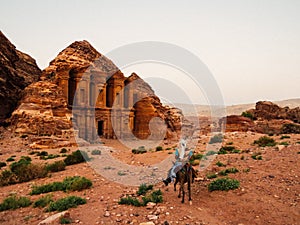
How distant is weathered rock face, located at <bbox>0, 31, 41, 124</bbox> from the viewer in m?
30.3

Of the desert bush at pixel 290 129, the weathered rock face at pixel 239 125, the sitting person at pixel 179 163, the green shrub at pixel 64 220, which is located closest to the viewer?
the green shrub at pixel 64 220

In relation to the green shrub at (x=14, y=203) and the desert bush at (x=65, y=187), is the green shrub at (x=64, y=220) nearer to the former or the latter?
the green shrub at (x=14, y=203)

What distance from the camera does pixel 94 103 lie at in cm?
3453

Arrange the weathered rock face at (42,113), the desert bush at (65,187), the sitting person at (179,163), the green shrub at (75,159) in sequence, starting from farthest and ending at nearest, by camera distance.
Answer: the weathered rock face at (42,113) → the green shrub at (75,159) → the desert bush at (65,187) → the sitting person at (179,163)

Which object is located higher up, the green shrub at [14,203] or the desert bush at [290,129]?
the desert bush at [290,129]

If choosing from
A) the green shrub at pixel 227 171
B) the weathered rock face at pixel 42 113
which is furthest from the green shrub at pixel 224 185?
the weathered rock face at pixel 42 113

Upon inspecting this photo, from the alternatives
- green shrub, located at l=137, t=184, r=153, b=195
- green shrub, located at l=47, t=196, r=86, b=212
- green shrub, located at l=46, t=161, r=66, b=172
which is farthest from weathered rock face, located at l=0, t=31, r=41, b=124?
green shrub, located at l=137, t=184, r=153, b=195

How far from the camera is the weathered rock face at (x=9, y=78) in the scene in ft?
99.5

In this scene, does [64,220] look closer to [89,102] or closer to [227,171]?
[227,171]

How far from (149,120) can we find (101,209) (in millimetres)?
32270

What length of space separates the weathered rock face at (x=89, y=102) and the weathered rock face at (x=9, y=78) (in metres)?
3.98

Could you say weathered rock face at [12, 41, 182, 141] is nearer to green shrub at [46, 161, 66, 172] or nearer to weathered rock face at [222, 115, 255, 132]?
weathered rock face at [222, 115, 255, 132]

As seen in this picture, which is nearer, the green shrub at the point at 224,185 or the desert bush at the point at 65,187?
the green shrub at the point at 224,185

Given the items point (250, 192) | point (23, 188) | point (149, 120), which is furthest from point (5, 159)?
point (149, 120)
